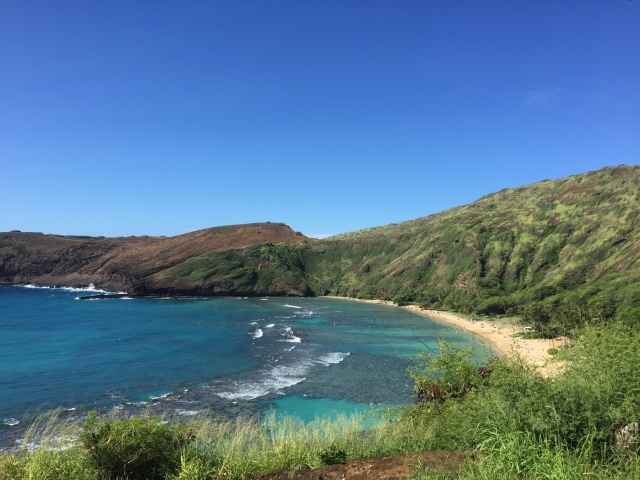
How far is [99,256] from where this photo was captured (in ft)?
550

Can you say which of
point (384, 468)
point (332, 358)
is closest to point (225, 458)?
point (384, 468)

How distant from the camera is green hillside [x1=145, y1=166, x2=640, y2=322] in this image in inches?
3305

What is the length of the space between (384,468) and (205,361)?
3985cm

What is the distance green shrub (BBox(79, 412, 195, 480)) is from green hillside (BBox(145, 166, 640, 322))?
58.4 metres

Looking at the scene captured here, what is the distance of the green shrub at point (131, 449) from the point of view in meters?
8.57

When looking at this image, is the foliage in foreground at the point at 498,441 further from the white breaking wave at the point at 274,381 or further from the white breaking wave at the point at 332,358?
the white breaking wave at the point at 332,358

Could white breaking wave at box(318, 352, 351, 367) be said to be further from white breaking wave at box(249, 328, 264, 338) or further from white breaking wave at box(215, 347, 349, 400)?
white breaking wave at box(249, 328, 264, 338)

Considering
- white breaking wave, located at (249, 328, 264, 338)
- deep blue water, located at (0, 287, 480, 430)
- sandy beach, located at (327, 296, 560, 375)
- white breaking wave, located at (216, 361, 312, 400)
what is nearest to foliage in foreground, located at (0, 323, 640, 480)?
deep blue water, located at (0, 287, 480, 430)

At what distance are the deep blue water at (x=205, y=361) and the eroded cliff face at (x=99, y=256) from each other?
2716 inches

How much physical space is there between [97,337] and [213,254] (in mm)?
93585

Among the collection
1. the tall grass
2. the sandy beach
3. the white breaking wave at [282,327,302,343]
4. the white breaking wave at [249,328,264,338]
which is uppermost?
the tall grass

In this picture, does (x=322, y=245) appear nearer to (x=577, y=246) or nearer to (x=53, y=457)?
(x=577, y=246)

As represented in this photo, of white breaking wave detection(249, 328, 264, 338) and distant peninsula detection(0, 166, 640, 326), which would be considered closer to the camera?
white breaking wave detection(249, 328, 264, 338)

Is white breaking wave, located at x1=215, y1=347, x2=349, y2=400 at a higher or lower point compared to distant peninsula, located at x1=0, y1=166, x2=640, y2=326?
lower
